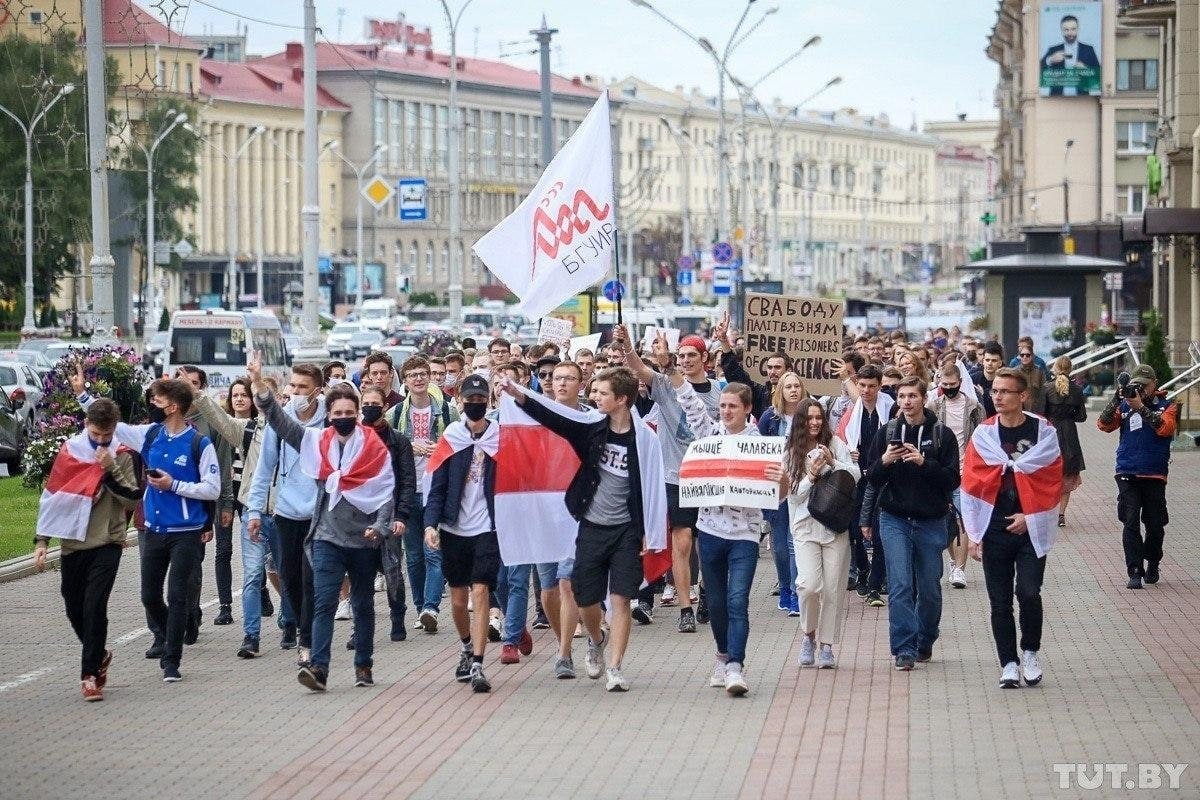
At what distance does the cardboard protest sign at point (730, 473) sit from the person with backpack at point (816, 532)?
159 mm

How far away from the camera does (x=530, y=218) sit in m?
15.8

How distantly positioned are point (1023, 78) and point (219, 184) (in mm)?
42512

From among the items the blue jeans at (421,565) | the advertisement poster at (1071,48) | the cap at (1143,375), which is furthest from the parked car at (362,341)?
the blue jeans at (421,565)

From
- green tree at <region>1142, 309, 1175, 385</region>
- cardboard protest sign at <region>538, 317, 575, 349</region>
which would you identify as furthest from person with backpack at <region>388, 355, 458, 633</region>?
green tree at <region>1142, 309, 1175, 385</region>

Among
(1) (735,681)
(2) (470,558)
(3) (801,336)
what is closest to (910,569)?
(1) (735,681)

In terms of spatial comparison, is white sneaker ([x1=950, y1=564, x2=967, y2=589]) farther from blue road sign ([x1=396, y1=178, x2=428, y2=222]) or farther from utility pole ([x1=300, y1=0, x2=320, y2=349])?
blue road sign ([x1=396, y1=178, x2=428, y2=222])

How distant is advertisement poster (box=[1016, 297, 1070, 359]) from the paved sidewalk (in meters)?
30.0

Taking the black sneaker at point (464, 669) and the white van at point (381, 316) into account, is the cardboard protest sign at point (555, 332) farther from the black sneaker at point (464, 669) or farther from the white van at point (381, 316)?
the white van at point (381, 316)

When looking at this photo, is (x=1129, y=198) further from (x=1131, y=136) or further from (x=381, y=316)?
(x=381, y=316)

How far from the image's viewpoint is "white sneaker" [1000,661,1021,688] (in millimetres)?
11664

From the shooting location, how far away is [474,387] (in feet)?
41.0

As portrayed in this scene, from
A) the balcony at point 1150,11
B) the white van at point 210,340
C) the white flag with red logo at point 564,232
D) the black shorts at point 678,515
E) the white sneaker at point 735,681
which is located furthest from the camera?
the balcony at point 1150,11

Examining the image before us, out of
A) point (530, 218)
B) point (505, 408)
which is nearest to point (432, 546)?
point (505, 408)

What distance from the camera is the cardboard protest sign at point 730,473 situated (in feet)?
38.4
